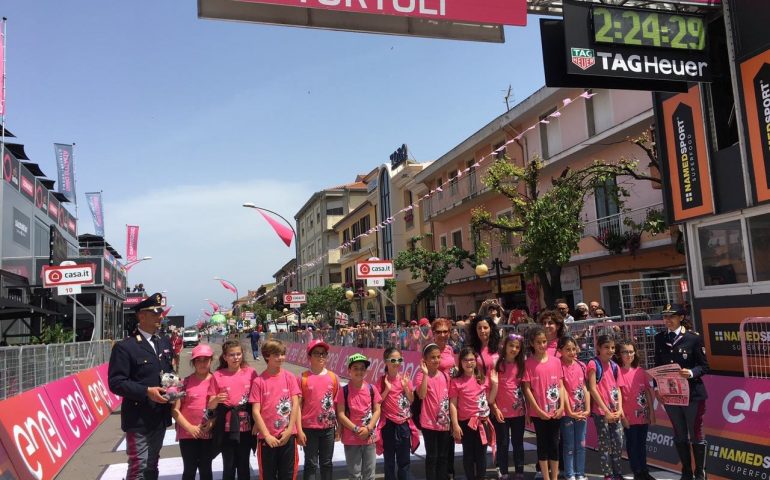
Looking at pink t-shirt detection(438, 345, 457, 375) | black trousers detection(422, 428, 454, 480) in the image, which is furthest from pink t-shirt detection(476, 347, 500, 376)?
black trousers detection(422, 428, 454, 480)

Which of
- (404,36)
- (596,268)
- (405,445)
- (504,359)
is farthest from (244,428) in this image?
(596,268)

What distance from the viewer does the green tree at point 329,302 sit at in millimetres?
42469

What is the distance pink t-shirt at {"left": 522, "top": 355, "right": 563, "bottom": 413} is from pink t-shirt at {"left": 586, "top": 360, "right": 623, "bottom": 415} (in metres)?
0.50

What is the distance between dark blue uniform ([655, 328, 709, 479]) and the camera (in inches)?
260

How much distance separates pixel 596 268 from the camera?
20.6 metres

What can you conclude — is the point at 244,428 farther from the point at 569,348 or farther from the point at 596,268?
the point at 596,268

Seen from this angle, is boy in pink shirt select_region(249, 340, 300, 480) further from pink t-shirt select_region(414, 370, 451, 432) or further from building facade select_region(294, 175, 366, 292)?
building facade select_region(294, 175, 366, 292)

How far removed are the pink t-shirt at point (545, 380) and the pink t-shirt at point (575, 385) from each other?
0.18 metres

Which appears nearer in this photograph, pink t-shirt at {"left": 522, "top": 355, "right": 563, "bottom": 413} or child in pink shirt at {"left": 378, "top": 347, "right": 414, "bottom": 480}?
child in pink shirt at {"left": 378, "top": 347, "right": 414, "bottom": 480}

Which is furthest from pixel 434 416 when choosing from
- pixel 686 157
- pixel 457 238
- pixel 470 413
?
pixel 457 238

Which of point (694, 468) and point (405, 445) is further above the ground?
point (405, 445)

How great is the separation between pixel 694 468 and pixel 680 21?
16.6 ft

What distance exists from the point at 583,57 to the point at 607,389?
3653 millimetres

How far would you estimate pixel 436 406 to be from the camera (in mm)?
6406
